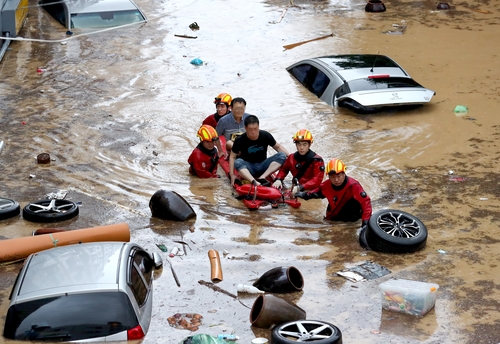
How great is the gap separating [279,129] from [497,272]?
7421 mm

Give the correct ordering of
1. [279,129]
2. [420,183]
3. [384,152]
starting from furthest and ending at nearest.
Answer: [279,129] → [384,152] → [420,183]

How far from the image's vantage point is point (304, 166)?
11938 mm

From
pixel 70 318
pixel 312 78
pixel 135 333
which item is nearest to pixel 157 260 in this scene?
pixel 135 333

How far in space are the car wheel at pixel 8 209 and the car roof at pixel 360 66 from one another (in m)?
7.78

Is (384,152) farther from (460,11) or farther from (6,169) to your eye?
(460,11)

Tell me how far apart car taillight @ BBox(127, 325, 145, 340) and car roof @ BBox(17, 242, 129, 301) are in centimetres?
42

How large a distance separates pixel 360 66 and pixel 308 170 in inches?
212

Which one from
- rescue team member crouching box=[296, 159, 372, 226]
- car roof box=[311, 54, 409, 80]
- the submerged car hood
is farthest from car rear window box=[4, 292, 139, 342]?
car roof box=[311, 54, 409, 80]

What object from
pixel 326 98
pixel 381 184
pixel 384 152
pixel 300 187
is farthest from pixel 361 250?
pixel 326 98

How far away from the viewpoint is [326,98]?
1688 cm

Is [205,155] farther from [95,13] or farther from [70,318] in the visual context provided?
[95,13]

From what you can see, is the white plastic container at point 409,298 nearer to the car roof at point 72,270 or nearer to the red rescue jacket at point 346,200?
the red rescue jacket at point 346,200

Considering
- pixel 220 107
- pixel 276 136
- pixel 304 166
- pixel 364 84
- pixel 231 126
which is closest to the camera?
pixel 304 166

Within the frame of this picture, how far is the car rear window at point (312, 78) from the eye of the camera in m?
17.1
